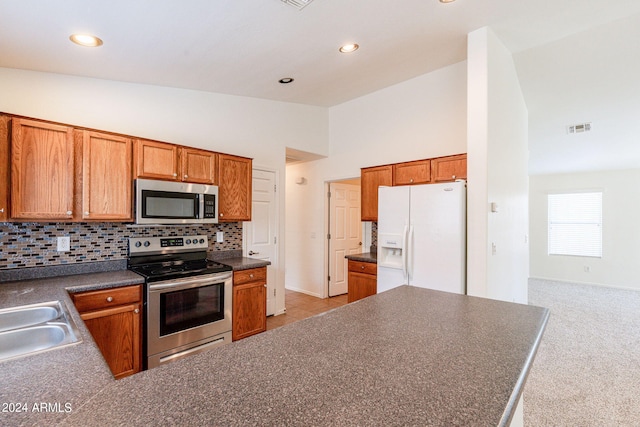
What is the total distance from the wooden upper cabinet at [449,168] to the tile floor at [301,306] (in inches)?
95.8

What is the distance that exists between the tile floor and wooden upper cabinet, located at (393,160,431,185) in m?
2.15

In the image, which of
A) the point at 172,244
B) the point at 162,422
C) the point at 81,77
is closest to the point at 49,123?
the point at 81,77

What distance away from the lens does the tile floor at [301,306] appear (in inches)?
162

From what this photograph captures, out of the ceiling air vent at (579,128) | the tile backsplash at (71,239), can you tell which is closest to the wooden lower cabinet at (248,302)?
the tile backsplash at (71,239)

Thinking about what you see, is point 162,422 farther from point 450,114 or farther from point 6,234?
point 450,114

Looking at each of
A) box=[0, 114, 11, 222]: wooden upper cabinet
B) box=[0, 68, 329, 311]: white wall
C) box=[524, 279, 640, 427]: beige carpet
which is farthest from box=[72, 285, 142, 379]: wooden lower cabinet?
box=[524, 279, 640, 427]: beige carpet

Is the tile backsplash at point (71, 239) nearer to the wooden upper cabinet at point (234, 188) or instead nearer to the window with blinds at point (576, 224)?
the wooden upper cabinet at point (234, 188)

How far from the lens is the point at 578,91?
372cm

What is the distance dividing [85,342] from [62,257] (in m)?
1.86

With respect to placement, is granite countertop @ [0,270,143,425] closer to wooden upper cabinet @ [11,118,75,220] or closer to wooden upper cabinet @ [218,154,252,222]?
wooden upper cabinet @ [11,118,75,220]

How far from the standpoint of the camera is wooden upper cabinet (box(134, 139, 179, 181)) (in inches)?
108

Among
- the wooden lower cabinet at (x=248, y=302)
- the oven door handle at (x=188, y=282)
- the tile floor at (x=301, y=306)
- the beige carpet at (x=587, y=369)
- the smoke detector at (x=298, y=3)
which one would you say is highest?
the smoke detector at (x=298, y=3)

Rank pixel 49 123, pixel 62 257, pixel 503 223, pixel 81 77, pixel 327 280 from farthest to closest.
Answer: pixel 327 280
pixel 503 223
pixel 81 77
pixel 62 257
pixel 49 123

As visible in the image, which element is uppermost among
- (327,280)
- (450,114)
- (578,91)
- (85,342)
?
(578,91)
